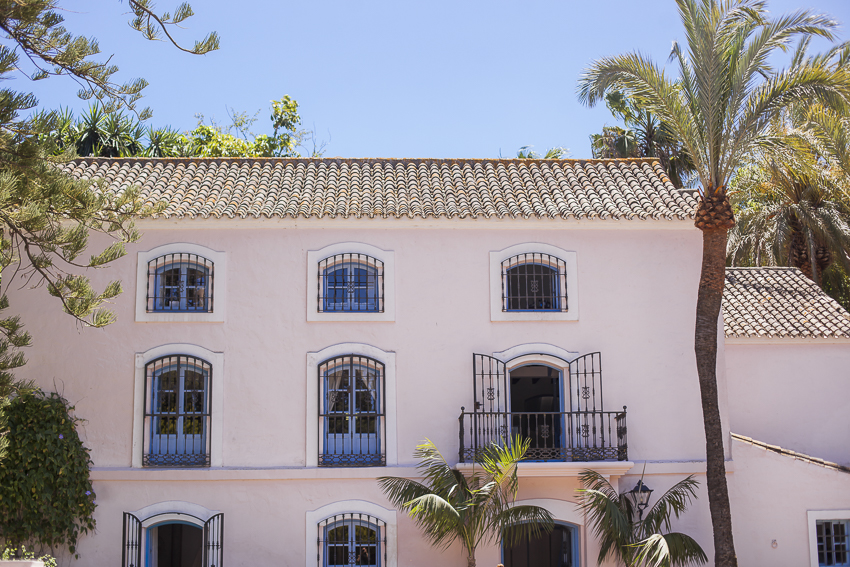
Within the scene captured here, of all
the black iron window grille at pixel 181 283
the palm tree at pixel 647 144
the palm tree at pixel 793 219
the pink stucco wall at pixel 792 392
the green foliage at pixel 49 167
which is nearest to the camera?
the green foliage at pixel 49 167

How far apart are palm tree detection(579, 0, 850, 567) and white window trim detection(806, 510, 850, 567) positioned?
2330 millimetres

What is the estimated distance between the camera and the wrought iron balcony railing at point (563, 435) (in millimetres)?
14742

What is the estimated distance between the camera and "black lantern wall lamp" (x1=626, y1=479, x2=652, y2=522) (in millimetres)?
14703

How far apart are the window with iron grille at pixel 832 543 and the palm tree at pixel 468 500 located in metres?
5.41

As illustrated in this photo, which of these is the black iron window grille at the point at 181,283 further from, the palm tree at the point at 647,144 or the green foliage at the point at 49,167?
the palm tree at the point at 647,144

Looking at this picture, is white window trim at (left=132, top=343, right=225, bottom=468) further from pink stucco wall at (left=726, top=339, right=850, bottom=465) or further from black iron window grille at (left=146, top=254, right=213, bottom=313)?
pink stucco wall at (left=726, top=339, right=850, bottom=465)

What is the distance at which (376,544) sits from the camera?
48.6 ft

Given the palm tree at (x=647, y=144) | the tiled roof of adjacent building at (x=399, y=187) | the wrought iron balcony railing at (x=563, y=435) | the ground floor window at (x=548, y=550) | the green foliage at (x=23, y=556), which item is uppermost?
the palm tree at (x=647, y=144)

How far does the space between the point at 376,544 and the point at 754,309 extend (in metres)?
10.3

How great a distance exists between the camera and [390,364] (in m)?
15.2

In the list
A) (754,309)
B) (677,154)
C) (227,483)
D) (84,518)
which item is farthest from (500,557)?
(677,154)

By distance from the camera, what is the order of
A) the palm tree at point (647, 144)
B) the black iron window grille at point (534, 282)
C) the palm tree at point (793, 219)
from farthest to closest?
the palm tree at point (647, 144)
the palm tree at point (793, 219)
the black iron window grille at point (534, 282)

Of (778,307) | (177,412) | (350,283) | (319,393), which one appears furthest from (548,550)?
(177,412)

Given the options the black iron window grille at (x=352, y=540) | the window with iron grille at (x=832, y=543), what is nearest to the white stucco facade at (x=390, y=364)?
the black iron window grille at (x=352, y=540)
